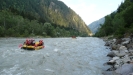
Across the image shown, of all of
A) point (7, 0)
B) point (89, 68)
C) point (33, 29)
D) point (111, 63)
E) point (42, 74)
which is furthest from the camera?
point (7, 0)

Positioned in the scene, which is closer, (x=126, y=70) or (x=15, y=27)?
(x=126, y=70)

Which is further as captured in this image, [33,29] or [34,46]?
[33,29]

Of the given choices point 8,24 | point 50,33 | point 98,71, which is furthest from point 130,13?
point 50,33

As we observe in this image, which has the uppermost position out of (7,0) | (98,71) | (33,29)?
(7,0)

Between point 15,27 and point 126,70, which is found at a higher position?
point 15,27

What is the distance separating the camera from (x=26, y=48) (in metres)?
32.3

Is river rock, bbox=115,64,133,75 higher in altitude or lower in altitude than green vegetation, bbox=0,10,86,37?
lower

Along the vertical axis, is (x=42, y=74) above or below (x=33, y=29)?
below

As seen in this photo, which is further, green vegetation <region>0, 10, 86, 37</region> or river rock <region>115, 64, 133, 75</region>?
green vegetation <region>0, 10, 86, 37</region>

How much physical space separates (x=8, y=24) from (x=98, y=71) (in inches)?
3037

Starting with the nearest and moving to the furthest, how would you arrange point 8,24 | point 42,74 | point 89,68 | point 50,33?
point 42,74, point 89,68, point 8,24, point 50,33

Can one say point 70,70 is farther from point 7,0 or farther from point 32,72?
point 7,0

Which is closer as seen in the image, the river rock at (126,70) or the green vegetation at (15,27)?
the river rock at (126,70)

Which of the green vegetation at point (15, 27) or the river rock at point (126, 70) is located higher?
the green vegetation at point (15, 27)
